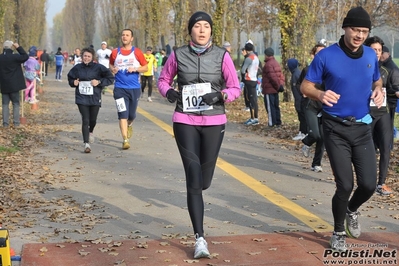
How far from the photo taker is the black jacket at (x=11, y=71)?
1719cm

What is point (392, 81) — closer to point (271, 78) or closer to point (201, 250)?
point (201, 250)

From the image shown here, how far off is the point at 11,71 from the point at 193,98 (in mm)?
11697

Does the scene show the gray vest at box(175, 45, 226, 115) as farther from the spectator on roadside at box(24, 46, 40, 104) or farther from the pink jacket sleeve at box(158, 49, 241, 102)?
the spectator on roadside at box(24, 46, 40, 104)

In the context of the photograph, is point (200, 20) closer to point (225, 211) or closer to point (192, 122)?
point (192, 122)

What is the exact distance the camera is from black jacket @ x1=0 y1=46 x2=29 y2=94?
56.4 feet

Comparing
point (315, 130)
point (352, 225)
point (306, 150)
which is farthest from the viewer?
point (306, 150)

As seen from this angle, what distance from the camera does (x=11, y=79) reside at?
56.6 feet

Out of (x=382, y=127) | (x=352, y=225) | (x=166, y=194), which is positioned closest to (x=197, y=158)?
(x=352, y=225)

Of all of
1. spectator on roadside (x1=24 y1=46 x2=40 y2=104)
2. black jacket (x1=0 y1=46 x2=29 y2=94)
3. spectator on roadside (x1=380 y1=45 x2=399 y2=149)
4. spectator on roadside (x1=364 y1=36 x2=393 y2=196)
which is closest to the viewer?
spectator on roadside (x1=364 y1=36 x2=393 y2=196)

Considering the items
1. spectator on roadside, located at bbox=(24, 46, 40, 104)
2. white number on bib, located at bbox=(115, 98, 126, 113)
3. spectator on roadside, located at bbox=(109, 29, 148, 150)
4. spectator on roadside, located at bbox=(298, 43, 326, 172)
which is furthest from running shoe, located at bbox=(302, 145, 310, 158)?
spectator on roadside, located at bbox=(24, 46, 40, 104)

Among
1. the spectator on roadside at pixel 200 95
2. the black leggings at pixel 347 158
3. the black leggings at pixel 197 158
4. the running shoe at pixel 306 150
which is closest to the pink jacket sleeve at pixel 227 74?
the spectator on roadside at pixel 200 95

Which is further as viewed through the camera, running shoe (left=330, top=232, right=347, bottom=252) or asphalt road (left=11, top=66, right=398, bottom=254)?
A: asphalt road (left=11, top=66, right=398, bottom=254)

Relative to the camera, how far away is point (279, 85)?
56.1ft

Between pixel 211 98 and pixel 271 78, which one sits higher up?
pixel 211 98
